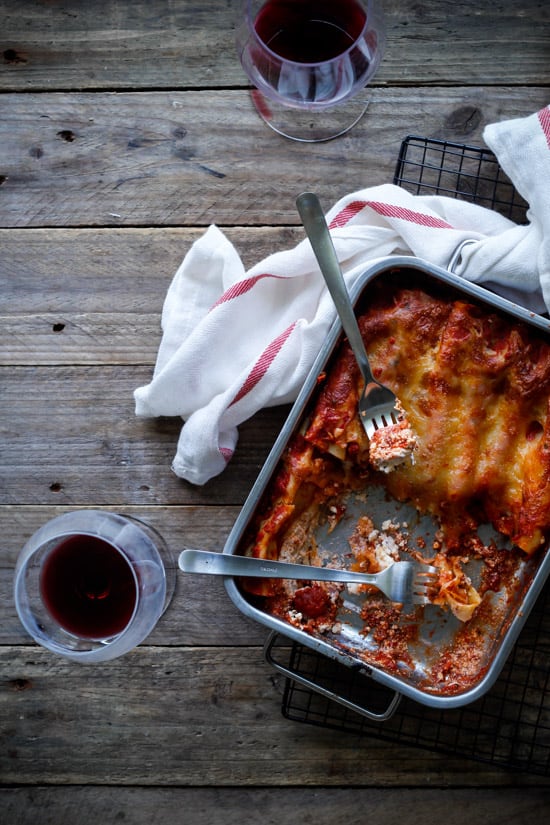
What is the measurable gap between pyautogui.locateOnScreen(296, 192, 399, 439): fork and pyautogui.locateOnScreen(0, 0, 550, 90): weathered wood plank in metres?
0.53

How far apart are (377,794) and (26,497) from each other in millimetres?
1106

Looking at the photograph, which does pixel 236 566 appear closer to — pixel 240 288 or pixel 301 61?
pixel 240 288

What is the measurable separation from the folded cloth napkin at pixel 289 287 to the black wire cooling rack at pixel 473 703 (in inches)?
5.3

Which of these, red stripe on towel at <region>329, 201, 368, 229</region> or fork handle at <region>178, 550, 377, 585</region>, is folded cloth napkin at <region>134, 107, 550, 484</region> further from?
fork handle at <region>178, 550, 377, 585</region>

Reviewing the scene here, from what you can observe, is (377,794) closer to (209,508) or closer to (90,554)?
(209,508)

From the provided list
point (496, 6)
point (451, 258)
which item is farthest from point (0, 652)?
point (496, 6)

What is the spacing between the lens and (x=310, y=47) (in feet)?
5.30

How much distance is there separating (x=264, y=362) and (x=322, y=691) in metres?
0.71

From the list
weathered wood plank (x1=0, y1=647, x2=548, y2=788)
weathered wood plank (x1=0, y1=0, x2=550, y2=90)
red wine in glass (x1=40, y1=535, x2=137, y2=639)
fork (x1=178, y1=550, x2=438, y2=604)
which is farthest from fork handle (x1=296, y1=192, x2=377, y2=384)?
weathered wood plank (x1=0, y1=647, x2=548, y2=788)

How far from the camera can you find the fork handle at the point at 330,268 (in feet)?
4.78

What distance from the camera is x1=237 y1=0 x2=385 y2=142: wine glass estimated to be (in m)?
1.58

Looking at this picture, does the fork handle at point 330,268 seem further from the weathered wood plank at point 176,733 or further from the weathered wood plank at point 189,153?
the weathered wood plank at point 176,733

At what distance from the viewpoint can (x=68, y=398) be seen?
71.2 inches

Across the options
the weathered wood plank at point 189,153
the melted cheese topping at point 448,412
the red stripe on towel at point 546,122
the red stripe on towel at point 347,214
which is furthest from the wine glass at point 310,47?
the melted cheese topping at point 448,412
